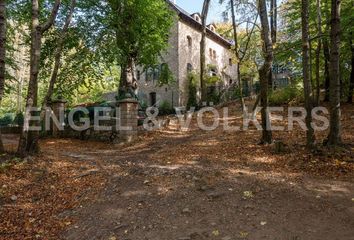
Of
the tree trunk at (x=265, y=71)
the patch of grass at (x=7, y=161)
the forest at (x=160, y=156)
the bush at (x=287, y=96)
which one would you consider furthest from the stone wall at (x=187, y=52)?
the patch of grass at (x=7, y=161)

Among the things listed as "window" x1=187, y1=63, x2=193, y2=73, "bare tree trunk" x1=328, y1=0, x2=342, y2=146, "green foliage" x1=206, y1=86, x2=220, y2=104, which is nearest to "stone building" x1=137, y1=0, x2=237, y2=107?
"window" x1=187, y1=63, x2=193, y2=73

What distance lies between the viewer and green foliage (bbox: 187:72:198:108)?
25689mm

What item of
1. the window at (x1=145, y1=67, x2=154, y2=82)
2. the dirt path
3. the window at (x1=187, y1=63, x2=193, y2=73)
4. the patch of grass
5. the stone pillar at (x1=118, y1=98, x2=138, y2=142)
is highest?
the window at (x1=187, y1=63, x2=193, y2=73)

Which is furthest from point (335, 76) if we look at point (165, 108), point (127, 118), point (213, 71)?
point (213, 71)

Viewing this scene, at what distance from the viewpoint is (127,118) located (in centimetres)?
1412

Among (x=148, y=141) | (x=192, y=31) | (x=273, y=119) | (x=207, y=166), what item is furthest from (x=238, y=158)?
(x=192, y=31)

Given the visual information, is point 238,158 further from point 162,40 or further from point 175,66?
point 175,66

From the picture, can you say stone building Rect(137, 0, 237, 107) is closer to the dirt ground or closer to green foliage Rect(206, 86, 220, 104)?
green foliage Rect(206, 86, 220, 104)

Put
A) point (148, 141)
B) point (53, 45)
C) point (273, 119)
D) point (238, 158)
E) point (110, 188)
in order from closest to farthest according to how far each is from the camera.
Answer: point (110, 188), point (238, 158), point (148, 141), point (53, 45), point (273, 119)

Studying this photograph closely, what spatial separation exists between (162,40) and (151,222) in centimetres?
1506

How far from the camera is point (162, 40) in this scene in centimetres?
1952

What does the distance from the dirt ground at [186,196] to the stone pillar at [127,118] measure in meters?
3.44

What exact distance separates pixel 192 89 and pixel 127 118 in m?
13.0

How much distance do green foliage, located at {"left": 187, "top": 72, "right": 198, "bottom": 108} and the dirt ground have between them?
49.3ft
